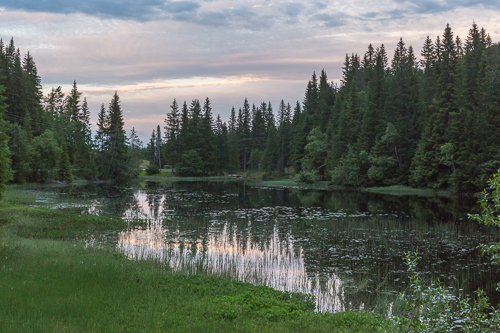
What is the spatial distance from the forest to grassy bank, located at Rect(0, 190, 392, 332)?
18499 mm

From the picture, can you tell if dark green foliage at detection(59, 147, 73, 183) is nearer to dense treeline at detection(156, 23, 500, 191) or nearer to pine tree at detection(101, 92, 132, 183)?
pine tree at detection(101, 92, 132, 183)

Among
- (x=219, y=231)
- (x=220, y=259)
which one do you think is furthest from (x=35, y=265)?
(x=219, y=231)

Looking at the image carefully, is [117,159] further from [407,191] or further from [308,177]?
[407,191]

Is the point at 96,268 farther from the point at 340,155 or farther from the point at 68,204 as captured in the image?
the point at 340,155

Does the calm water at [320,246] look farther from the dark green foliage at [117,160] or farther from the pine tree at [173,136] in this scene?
the pine tree at [173,136]

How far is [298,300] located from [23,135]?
58.7 metres

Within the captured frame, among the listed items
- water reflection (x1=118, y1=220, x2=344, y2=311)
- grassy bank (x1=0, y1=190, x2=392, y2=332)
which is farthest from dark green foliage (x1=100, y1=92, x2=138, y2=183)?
grassy bank (x1=0, y1=190, x2=392, y2=332)

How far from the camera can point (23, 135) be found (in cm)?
5856

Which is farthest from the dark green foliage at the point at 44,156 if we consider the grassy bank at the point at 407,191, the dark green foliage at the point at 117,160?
the grassy bank at the point at 407,191

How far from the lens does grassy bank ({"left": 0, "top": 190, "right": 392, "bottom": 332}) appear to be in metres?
8.20

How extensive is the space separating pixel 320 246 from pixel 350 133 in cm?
5863

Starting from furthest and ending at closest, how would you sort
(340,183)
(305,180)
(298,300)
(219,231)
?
(305,180) → (340,183) → (219,231) → (298,300)

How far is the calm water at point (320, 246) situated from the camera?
14.9 meters

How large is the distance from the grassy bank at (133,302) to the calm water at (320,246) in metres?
2.32
